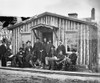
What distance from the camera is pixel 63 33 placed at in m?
5.40

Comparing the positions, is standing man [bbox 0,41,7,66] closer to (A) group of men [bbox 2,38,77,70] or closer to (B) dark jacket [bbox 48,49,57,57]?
(A) group of men [bbox 2,38,77,70]

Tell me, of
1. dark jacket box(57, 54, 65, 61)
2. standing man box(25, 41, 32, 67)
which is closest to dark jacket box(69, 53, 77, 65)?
dark jacket box(57, 54, 65, 61)

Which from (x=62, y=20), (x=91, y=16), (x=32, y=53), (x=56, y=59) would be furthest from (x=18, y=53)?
(x=91, y=16)

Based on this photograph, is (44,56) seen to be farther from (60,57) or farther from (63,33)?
(63,33)

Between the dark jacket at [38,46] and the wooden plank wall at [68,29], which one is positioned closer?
the wooden plank wall at [68,29]

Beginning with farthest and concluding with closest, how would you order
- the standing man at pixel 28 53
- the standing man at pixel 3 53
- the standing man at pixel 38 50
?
the standing man at pixel 3 53, the standing man at pixel 28 53, the standing man at pixel 38 50

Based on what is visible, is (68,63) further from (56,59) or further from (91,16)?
(91,16)

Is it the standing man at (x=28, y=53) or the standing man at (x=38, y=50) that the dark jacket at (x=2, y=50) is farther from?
the standing man at (x=38, y=50)

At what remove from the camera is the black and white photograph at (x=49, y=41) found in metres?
5.16

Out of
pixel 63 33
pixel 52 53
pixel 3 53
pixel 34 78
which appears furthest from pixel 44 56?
pixel 3 53

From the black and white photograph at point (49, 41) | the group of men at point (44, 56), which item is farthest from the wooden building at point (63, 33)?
the group of men at point (44, 56)

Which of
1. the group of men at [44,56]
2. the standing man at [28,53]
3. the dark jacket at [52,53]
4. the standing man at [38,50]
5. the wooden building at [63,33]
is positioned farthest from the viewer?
the standing man at [28,53]

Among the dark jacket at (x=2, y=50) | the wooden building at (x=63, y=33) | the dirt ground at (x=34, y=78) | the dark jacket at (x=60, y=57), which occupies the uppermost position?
the wooden building at (x=63, y=33)

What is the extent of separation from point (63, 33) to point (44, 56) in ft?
2.42
